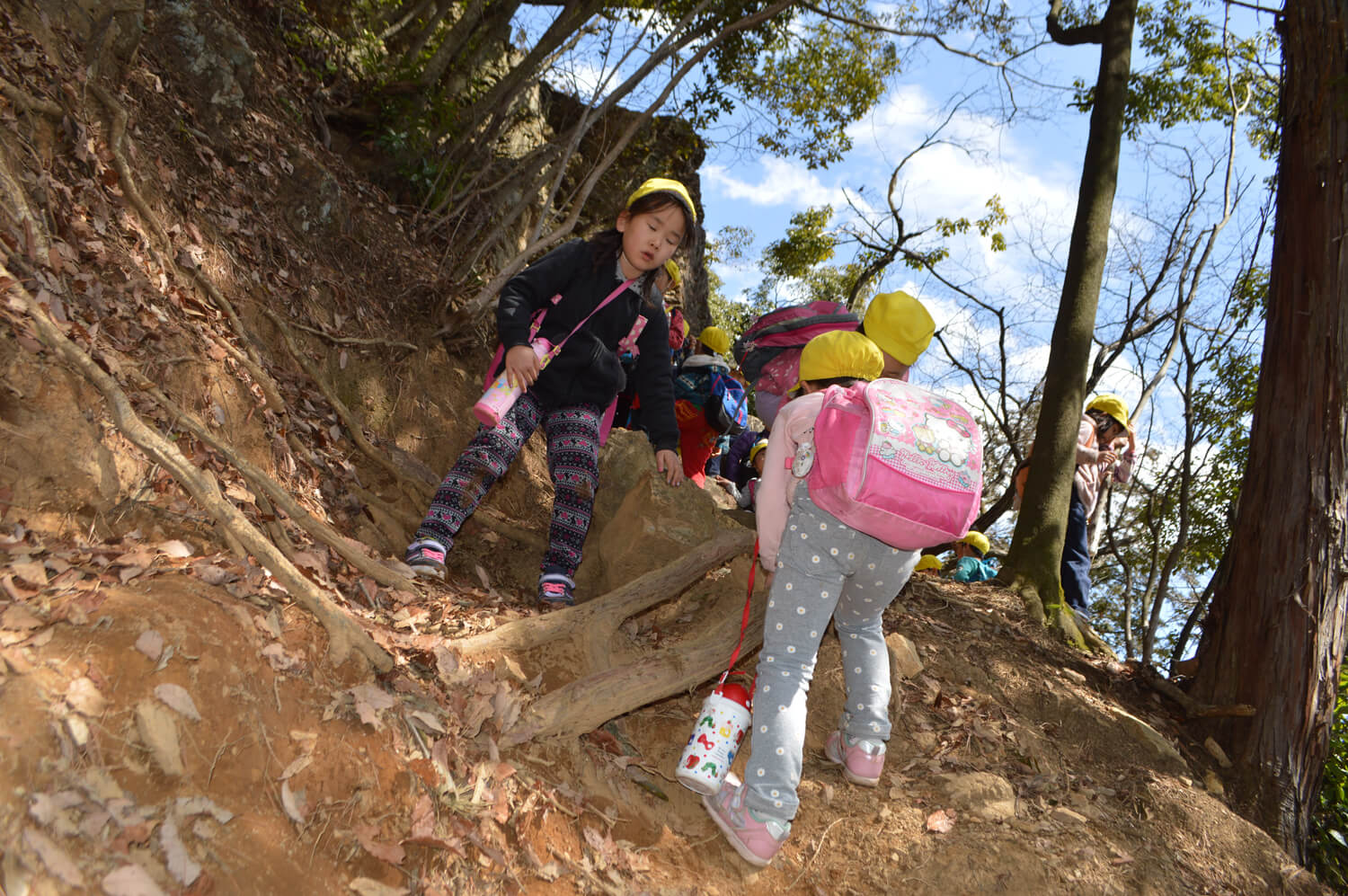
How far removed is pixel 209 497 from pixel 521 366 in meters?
1.48

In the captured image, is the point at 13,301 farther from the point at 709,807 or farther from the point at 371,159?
the point at 371,159

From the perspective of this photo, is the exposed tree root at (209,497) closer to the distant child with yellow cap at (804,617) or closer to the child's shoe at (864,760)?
the distant child with yellow cap at (804,617)

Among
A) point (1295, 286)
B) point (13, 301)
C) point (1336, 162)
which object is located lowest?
point (13, 301)

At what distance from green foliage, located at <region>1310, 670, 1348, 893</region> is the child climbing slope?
4.48 m

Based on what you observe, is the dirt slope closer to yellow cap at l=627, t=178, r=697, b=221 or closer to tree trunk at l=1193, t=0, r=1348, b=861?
tree trunk at l=1193, t=0, r=1348, b=861

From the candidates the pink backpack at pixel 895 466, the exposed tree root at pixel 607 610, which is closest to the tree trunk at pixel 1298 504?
the pink backpack at pixel 895 466

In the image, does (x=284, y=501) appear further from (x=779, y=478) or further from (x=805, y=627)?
(x=805, y=627)

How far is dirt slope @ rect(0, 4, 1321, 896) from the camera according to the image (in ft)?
6.55

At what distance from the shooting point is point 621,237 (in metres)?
4.12

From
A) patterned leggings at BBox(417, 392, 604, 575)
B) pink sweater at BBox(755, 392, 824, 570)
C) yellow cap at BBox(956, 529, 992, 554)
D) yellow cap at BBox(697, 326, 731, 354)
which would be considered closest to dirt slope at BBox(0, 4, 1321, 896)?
patterned leggings at BBox(417, 392, 604, 575)

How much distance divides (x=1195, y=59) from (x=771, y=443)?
11775mm

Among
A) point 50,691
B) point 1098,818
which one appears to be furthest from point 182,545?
point 1098,818

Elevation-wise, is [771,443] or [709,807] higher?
[771,443]

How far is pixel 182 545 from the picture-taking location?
2.65 meters
